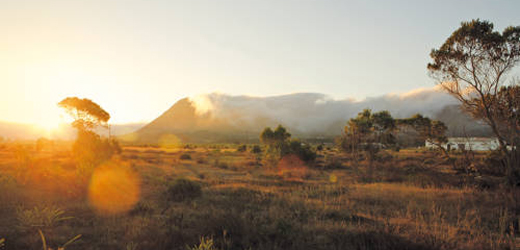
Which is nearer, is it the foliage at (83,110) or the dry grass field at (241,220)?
the dry grass field at (241,220)

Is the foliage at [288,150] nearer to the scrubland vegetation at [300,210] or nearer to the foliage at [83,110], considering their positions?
the scrubland vegetation at [300,210]

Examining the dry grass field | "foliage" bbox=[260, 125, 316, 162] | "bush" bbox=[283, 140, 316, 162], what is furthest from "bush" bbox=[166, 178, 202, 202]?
"bush" bbox=[283, 140, 316, 162]

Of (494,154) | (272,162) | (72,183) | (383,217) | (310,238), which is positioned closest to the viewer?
(310,238)

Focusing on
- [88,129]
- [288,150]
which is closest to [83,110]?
[88,129]

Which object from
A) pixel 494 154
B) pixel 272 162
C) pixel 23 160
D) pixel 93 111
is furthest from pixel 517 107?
pixel 93 111

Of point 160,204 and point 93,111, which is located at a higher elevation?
point 93,111

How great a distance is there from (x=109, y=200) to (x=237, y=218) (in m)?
6.02

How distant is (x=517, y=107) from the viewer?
11.9m

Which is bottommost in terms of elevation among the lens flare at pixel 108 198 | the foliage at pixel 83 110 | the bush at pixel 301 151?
the bush at pixel 301 151

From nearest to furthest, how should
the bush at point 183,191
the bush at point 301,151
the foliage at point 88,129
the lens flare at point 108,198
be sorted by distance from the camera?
the lens flare at point 108,198
the bush at point 183,191
the foliage at point 88,129
the bush at point 301,151

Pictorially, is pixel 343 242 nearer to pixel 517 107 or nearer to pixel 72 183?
pixel 72 183

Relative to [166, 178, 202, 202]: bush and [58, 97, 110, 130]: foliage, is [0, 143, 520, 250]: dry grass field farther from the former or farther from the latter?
[58, 97, 110, 130]: foliage

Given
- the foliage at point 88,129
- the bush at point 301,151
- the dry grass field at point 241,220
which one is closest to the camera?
the dry grass field at point 241,220

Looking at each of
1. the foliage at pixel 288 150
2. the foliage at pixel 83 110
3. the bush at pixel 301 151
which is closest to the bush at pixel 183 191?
the foliage at pixel 288 150
